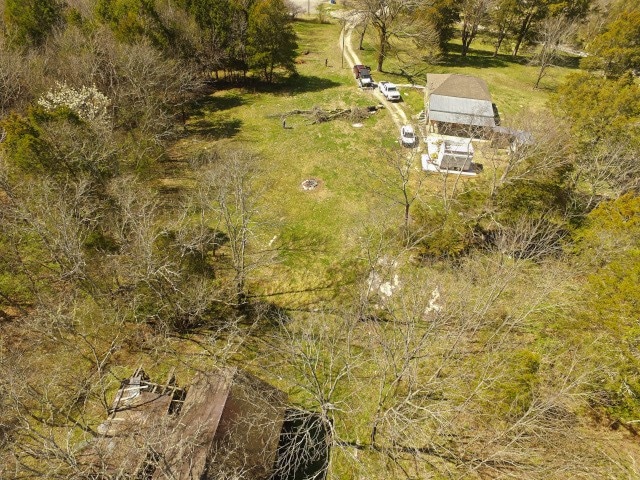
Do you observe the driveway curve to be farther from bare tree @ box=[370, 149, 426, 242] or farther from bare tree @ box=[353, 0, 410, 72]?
bare tree @ box=[370, 149, 426, 242]

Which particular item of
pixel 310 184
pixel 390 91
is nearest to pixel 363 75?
pixel 390 91

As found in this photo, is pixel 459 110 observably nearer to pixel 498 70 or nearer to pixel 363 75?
pixel 363 75

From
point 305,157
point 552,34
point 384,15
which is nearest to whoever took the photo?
point 305,157

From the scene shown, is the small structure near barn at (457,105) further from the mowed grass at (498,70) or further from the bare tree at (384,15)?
the bare tree at (384,15)

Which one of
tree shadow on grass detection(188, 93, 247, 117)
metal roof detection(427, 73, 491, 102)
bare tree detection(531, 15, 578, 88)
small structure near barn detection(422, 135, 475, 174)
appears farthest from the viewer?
bare tree detection(531, 15, 578, 88)

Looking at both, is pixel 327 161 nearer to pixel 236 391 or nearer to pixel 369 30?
pixel 236 391

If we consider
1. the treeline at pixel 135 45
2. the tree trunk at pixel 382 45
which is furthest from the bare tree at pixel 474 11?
the treeline at pixel 135 45

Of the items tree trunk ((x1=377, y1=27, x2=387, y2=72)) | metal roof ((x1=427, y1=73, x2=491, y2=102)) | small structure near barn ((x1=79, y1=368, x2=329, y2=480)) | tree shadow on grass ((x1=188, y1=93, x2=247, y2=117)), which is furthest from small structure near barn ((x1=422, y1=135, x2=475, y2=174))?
small structure near barn ((x1=79, y1=368, x2=329, y2=480))
